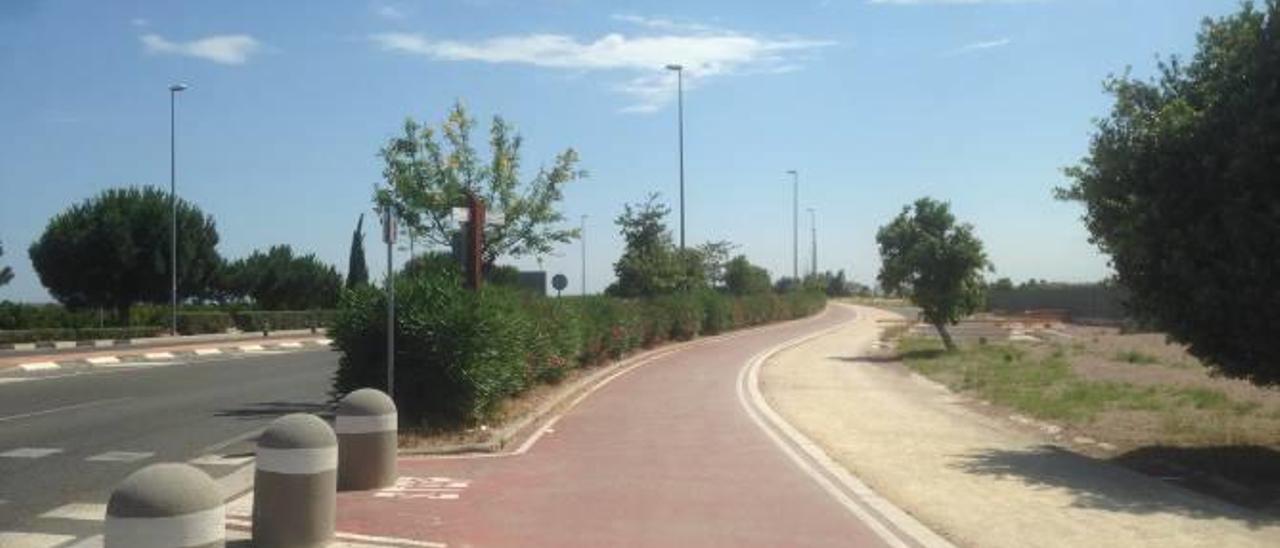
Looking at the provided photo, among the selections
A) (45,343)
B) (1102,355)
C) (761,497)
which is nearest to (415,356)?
(761,497)

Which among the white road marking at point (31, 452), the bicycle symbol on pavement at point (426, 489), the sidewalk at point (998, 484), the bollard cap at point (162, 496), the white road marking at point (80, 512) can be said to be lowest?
the sidewalk at point (998, 484)

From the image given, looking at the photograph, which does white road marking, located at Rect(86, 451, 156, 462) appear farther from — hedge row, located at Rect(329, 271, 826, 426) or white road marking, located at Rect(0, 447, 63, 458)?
hedge row, located at Rect(329, 271, 826, 426)

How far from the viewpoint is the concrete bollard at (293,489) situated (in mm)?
7965

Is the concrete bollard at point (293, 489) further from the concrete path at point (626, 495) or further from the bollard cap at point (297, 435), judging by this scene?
the concrete path at point (626, 495)

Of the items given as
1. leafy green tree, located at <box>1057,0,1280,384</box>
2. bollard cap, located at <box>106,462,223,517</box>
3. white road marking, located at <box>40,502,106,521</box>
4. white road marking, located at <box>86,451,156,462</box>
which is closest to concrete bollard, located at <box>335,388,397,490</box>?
white road marking, located at <box>40,502,106,521</box>

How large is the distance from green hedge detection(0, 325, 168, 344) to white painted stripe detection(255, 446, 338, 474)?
3876cm

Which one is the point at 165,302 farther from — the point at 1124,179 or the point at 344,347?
the point at 1124,179

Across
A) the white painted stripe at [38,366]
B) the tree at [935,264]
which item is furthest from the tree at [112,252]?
the tree at [935,264]

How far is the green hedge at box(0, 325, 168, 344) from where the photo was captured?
4284cm

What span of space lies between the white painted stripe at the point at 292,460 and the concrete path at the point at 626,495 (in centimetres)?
87

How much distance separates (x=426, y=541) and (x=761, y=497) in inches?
→ 130

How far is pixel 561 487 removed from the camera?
11.0 meters

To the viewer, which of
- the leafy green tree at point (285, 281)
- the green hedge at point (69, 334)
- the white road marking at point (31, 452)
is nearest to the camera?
the white road marking at point (31, 452)

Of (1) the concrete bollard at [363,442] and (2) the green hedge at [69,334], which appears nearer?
(1) the concrete bollard at [363,442]
